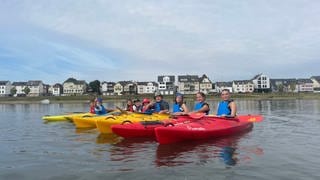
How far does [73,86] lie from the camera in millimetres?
165875

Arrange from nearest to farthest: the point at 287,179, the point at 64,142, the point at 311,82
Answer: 1. the point at 287,179
2. the point at 64,142
3. the point at 311,82

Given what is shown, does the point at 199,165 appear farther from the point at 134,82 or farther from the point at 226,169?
the point at 134,82

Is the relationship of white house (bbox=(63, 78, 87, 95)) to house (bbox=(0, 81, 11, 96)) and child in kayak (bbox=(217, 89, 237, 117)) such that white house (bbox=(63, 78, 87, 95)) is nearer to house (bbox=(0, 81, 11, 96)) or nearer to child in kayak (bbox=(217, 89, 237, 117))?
house (bbox=(0, 81, 11, 96))

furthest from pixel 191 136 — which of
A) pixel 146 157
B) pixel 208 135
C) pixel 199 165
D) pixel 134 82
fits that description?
pixel 134 82

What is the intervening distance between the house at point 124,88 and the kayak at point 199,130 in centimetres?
13920

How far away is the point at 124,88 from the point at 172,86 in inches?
842

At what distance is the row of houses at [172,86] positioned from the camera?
15012cm

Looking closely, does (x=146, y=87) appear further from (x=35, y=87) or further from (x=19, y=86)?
(x=19, y=86)

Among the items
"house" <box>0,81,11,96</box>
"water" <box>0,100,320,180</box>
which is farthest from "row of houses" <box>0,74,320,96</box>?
"water" <box>0,100,320,180</box>

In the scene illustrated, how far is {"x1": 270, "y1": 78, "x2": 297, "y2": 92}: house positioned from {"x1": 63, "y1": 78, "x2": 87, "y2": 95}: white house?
244ft

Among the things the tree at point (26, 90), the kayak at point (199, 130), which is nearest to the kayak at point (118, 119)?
the kayak at point (199, 130)

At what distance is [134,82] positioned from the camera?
163375 mm

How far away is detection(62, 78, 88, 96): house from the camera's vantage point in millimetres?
165075

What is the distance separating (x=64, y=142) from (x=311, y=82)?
5944 inches
